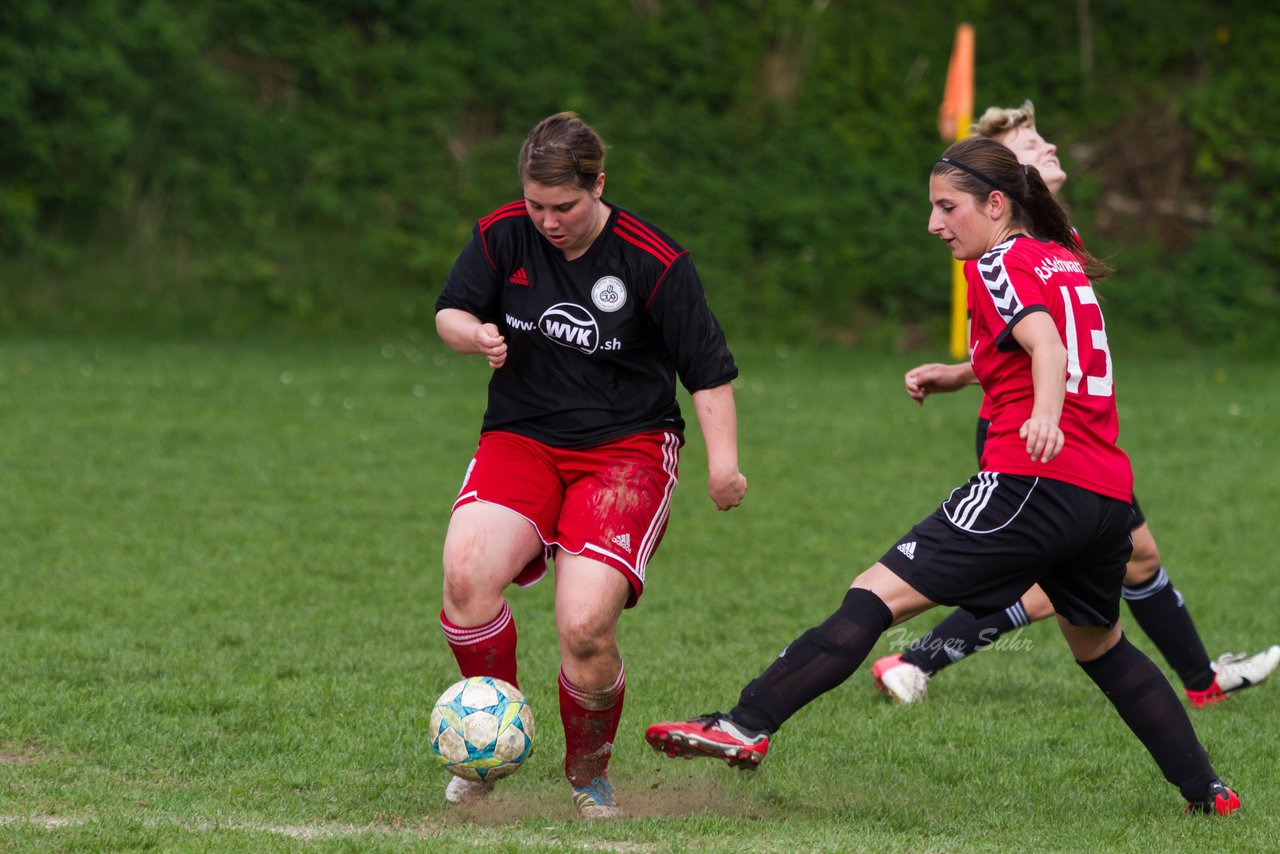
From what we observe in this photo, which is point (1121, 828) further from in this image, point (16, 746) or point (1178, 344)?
point (1178, 344)

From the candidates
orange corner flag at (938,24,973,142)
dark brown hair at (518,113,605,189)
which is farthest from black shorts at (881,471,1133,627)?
orange corner flag at (938,24,973,142)

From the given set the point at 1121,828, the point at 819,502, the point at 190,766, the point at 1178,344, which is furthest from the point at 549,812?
the point at 1178,344

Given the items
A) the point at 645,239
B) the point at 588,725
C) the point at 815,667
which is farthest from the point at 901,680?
the point at 645,239

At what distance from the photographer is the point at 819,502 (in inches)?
401

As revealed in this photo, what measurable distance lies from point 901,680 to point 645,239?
2.29 meters

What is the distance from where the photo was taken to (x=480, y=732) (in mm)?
4328

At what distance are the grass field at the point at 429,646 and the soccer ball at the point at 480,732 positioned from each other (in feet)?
0.57

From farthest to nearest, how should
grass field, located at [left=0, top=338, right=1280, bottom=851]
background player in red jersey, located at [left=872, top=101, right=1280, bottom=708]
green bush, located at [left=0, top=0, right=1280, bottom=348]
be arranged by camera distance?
green bush, located at [left=0, top=0, right=1280, bottom=348]
background player in red jersey, located at [left=872, top=101, right=1280, bottom=708]
grass field, located at [left=0, top=338, right=1280, bottom=851]

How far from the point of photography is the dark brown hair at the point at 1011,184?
4336mm

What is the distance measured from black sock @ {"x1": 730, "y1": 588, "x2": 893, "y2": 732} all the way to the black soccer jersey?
79cm

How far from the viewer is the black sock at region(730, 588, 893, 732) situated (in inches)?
163

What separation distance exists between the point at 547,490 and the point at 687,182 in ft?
53.4

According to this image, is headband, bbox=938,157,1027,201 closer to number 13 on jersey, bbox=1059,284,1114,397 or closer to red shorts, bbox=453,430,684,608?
number 13 on jersey, bbox=1059,284,1114,397

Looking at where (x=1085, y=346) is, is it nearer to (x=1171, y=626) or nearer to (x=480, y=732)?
(x=480, y=732)
